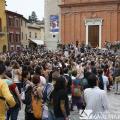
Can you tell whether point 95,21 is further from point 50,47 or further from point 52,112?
point 52,112

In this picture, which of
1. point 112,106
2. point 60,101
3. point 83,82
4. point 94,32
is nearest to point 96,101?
point 60,101

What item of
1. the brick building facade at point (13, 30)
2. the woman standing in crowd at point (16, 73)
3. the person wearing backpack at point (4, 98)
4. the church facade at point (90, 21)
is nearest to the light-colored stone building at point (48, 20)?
the church facade at point (90, 21)

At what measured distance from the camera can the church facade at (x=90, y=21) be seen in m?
48.1

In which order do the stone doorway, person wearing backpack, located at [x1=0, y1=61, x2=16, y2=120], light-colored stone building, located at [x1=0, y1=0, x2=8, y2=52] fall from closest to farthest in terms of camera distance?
person wearing backpack, located at [x1=0, y1=61, x2=16, y2=120] → the stone doorway → light-colored stone building, located at [x1=0, y1=0, x2=8, y2=52]

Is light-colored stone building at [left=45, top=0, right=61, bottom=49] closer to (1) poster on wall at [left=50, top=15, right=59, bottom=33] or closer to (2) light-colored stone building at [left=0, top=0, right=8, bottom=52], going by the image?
(1) poster on wall at [left=50, top=15, right=59, bottom=33]

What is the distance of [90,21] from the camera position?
165 ft

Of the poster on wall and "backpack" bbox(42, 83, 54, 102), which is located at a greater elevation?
the poster on wall

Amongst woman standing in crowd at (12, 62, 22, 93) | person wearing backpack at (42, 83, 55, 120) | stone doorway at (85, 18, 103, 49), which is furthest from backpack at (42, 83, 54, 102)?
stone doorway at (85, 18, 103, 49)

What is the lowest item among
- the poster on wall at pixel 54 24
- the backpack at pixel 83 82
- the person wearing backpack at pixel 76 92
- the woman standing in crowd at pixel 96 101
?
the person wearing backpack at pixel 76 92

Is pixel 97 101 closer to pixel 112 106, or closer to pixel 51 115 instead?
pixel 51 115

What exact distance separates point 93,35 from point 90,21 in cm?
166

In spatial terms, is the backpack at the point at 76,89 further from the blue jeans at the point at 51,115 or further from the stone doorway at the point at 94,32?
the stone doorway at the point at 94,32

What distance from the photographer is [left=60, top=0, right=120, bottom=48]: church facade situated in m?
48.1

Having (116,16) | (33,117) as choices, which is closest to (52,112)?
(33,117)
